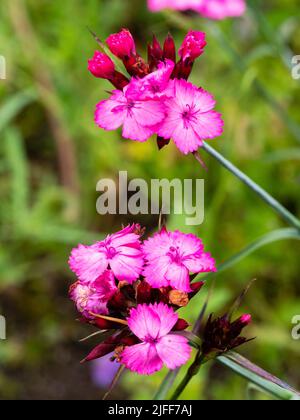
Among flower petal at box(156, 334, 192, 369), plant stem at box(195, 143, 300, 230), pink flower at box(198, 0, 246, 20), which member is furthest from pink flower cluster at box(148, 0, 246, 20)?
flower petal at box(156, 334, 192, 369)

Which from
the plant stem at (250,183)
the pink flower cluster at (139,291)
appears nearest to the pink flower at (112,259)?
the pink flower cluster at (139,291)

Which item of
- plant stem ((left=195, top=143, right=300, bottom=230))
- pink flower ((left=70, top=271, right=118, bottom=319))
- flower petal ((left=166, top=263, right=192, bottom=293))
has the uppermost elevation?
plant stem ((left=195, top=143, right=300, bottom=230))

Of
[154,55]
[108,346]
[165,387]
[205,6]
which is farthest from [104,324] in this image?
[205,6]

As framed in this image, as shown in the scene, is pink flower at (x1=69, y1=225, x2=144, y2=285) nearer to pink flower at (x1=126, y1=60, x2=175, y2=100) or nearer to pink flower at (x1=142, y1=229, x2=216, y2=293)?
pink flower at (x1=142, y1=229, x2=216, y2=293)

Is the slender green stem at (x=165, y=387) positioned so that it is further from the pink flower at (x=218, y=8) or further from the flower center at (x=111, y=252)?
the pink flower at (x=218, y=8)

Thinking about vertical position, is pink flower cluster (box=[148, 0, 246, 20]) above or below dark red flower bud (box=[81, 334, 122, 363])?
above

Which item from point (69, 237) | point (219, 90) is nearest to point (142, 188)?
point (69, 237)

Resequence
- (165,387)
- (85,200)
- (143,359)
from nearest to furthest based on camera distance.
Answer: (143,359) → (165,387) → (85,200)

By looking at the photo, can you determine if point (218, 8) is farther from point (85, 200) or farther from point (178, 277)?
point (178, 277)
